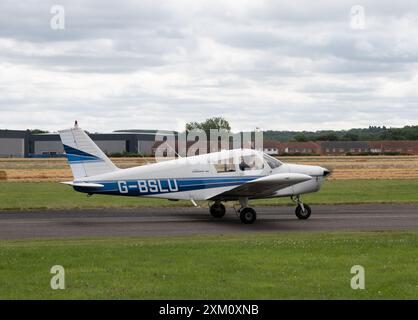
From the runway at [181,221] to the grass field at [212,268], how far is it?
2.61 m

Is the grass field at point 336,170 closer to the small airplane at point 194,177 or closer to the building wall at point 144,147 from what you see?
the small airplane at point 194,177

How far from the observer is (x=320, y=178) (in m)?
25.5

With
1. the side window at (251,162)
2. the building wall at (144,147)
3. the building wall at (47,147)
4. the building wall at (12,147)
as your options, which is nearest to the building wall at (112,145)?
the building wall at (144,147)

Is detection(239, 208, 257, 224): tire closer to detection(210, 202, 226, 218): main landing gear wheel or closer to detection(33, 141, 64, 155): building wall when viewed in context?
detection(210, 202, 226, 218): main landing gear wheel

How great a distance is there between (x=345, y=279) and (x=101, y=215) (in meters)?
15.3

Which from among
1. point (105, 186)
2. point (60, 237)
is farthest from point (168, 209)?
point (60, 237)

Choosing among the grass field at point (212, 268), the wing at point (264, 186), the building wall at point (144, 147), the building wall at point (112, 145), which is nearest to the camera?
the grass field at point (212, 268)

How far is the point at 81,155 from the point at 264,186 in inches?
236

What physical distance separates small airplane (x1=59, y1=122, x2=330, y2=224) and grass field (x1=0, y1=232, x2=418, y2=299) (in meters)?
5.14

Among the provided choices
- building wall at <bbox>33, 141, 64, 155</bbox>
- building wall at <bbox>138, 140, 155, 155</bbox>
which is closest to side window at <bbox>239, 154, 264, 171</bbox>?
building wall at <bbox>138, 140, 155, 155</bbox>

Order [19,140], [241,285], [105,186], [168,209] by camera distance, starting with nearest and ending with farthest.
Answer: [241,285] < [105,186] < [168,209] < [19,140]

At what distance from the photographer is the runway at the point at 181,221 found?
21.6 m
